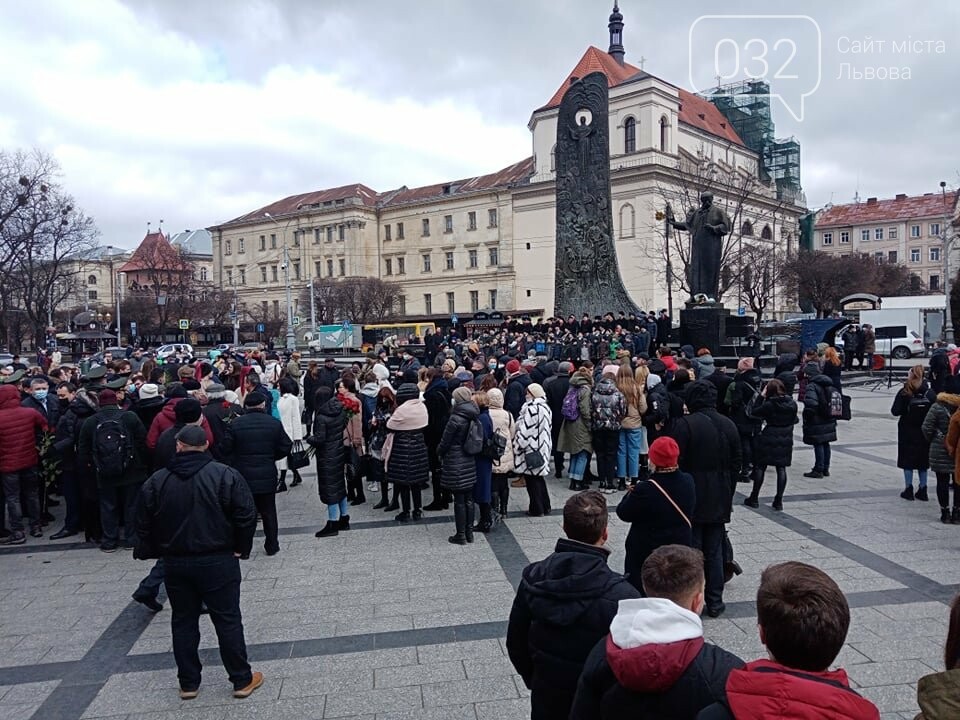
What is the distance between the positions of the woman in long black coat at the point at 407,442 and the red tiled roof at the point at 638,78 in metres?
53.7

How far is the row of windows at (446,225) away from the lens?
74125 mm

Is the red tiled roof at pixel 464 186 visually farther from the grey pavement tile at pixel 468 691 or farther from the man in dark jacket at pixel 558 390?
the grey pavement tile at pixel 468 691

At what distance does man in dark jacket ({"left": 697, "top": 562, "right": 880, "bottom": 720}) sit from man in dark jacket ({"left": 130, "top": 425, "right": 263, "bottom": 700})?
334 cm

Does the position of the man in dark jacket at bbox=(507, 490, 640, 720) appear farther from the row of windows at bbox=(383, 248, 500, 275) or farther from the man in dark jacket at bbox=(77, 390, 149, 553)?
the row of windows at bbox=(383, 248, 500, 275)

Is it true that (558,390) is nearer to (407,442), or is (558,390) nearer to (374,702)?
(407,442)

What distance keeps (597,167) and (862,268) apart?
4019 centimetres

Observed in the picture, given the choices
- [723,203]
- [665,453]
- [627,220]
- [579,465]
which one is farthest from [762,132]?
[665,453]

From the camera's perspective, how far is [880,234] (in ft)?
284

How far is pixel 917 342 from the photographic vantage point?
114 feet

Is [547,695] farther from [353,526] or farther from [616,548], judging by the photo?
[353,526]

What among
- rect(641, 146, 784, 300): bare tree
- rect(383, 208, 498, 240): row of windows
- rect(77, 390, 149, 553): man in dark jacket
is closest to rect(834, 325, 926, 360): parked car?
rect(641, 146, 784, 300): bare tree

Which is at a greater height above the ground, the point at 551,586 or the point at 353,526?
the point at 551,586

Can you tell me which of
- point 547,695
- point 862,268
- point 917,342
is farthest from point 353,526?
point 862,268

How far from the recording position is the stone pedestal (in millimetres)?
19078
